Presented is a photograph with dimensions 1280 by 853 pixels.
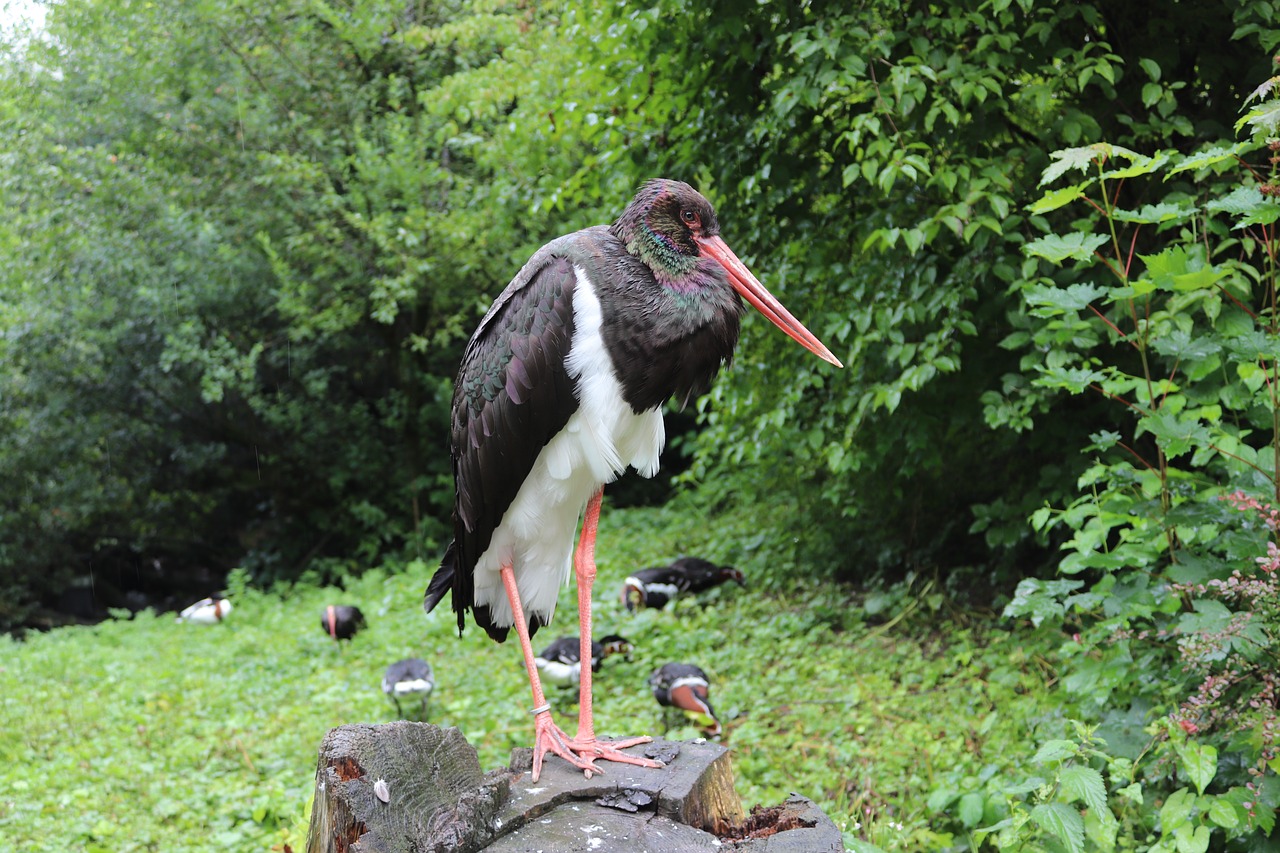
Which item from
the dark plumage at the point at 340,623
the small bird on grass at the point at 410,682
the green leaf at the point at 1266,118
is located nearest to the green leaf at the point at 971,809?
the green leaf at the point at 1266,118

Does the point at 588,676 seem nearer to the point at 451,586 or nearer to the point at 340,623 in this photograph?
the point at 451,586

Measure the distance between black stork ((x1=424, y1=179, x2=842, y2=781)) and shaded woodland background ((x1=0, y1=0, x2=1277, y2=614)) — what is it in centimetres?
138

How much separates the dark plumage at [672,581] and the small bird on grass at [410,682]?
1.62m

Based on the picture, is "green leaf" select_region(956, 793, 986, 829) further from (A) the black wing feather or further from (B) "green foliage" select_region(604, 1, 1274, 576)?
(A) the black wing feather

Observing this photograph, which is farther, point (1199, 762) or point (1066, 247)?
point (1066, 247)

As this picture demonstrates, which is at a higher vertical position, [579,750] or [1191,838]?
[579,750]

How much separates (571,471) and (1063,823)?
1422 mm

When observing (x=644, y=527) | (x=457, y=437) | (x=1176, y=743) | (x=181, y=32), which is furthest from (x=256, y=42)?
(x=1176, y=743)

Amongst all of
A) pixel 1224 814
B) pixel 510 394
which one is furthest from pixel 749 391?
pixel 1224 814

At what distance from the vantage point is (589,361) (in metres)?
2.44

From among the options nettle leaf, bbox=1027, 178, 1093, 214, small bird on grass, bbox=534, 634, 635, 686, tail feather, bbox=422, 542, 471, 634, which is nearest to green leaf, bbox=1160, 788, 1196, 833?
nettle leaf, bbox=1027, 178, 1093, 214

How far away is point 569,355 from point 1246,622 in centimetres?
179

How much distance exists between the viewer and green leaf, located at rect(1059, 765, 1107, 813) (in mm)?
2432

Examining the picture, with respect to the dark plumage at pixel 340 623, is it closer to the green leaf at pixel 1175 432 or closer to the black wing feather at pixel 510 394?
the black wing feather at pixel 510 394
